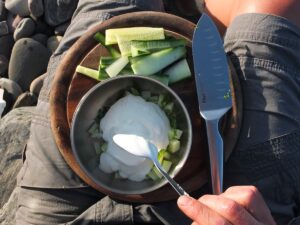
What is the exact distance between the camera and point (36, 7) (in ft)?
9.16

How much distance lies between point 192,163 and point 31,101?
4.45 ft

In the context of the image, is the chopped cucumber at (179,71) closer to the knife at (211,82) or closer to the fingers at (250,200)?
the knife at (211,82)

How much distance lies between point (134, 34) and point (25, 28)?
1.44 meters

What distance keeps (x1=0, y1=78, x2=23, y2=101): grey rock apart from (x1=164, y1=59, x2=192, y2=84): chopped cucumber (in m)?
1.42

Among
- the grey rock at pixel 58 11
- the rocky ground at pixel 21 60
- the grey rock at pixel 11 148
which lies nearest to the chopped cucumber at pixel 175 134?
the rocky ground at pixel 21 60

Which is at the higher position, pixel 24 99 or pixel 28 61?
pixel 28 61

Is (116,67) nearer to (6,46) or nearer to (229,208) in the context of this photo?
(229,208)

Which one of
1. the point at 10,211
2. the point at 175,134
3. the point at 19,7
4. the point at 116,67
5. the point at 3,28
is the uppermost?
the point at 116,67

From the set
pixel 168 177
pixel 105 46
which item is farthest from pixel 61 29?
pixel 168 177

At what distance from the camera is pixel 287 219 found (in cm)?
166

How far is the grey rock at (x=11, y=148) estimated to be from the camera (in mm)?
2438

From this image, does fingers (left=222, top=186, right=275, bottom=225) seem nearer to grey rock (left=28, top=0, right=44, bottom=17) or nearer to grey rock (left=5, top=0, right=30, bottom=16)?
grey rock (left=28, top=0, right=44, bottom=17)

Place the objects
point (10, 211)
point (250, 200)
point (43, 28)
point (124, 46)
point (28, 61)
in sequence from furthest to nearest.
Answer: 1. point (43, 28)
2. point (28, 61)
3. point (10, 211)
4. point (124, 46)
5. point (250, 200)

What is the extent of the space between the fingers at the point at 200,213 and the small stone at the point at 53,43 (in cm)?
182
